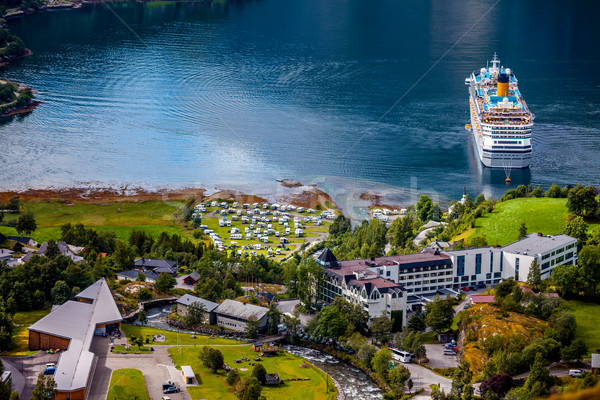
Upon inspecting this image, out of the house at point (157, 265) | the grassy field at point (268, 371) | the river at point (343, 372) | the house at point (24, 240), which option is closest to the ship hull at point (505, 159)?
the house at point (157, 265)

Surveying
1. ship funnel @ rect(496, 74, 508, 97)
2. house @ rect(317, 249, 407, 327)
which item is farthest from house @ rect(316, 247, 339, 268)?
ship funnel @ rect(496, 74, 508, 97)

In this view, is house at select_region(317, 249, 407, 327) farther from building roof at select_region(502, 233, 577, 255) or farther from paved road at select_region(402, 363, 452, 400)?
building roof at select_region(502, 233, 577, 255)

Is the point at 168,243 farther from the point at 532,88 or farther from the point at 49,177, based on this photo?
the point at 532,88

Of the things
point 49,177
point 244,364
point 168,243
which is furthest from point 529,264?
point 49,177

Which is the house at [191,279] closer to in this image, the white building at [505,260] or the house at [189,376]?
the house at [189,376]

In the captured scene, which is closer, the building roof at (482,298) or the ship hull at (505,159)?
the building roof at (482,298)

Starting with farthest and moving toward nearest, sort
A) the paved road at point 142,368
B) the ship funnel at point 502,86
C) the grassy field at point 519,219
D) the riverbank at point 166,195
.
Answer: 1. the ship funnel at point 502,86
2. the riverbank at point 166,195
3. the grassy field at point 519,219
4. the paved road at point 142,368
